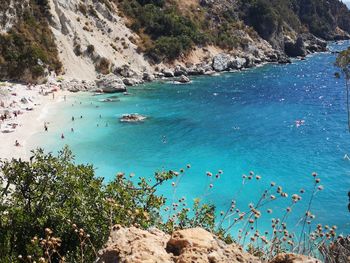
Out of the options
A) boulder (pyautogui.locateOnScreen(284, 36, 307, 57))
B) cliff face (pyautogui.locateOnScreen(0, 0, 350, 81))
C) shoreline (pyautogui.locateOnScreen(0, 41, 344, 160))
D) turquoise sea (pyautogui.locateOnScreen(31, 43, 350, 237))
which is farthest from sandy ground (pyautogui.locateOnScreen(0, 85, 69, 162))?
boulder (pyautogui.locateOnScreen(284, 36, 307, 57))

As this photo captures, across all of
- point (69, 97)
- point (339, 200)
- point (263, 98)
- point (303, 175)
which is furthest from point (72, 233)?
point (263, 98)

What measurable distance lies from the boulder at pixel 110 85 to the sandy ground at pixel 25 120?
24.8 ft

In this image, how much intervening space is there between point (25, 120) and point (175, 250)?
54.1m

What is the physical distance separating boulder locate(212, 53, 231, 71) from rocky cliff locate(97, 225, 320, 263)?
10882cm

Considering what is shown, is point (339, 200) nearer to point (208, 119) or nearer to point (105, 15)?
point (208, 119)

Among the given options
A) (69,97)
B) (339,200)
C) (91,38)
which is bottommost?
(339,200)

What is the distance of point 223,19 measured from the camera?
140 meters

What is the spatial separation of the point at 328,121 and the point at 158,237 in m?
60.5

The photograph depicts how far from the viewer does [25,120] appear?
57.6m

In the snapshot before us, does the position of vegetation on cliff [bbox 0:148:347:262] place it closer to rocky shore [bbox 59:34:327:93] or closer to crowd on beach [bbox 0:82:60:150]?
crowd on beach [bbox 0:82:60:150]

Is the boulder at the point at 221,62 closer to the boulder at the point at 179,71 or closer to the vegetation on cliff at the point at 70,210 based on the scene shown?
the boulder at the point at 179,71

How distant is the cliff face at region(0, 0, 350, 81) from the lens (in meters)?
82.3

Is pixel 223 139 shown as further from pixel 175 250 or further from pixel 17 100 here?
pixel 175 250

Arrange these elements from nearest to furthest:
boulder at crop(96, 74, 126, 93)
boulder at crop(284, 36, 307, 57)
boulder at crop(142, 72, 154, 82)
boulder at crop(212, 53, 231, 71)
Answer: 1. boulder at crop(96, 74, 126, 93)
2. boulder at crop(142, 72, 154, 82)
3. boulder at crop(212, 53, 231, 71)
4. boulder at crop(284, 36, 307, 57)
